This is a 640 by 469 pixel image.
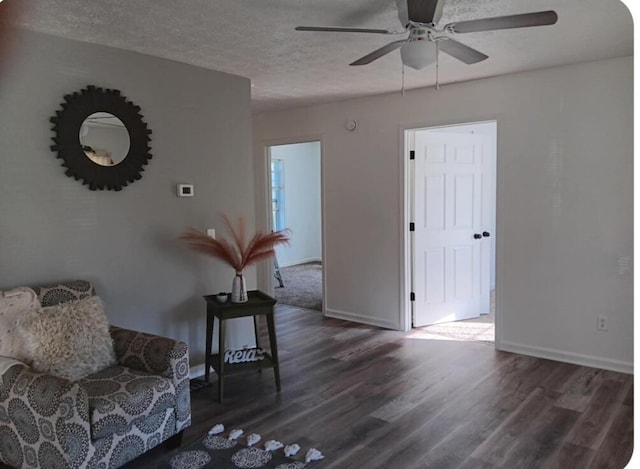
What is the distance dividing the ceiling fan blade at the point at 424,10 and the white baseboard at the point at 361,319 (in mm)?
3241

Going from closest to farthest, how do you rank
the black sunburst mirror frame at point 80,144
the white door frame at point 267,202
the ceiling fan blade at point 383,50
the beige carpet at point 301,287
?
1. the ceiling fan blade at point 383,50
2. the black sunburst mirror frame at point 80,144
3. the white door frame at point 267,202
4. the beige carpet at point 301,287

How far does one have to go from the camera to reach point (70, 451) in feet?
7.00

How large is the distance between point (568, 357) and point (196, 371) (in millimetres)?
2883

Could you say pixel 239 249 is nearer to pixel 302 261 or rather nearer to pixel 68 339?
pixel 68 339

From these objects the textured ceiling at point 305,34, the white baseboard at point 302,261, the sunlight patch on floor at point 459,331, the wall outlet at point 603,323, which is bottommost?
the sunlight patch on floor at point 459,331

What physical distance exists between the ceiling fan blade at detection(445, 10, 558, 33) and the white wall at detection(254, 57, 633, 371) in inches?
67.0

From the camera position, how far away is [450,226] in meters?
5.07

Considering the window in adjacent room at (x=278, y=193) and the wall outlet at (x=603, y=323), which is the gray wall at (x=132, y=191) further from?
the window in adjacent room at (x=278, y=193)

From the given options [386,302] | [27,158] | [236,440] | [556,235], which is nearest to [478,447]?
[236,440]

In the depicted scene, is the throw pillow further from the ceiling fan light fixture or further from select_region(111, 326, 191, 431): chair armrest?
the ceiling fan light fixture

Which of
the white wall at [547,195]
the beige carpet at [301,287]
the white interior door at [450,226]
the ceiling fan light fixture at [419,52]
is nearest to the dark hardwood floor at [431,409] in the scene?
the white wall at [547,195]

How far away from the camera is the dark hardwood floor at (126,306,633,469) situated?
2.60 meters

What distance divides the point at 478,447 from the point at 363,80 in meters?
2.89

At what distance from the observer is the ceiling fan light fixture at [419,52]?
92.4 inches
